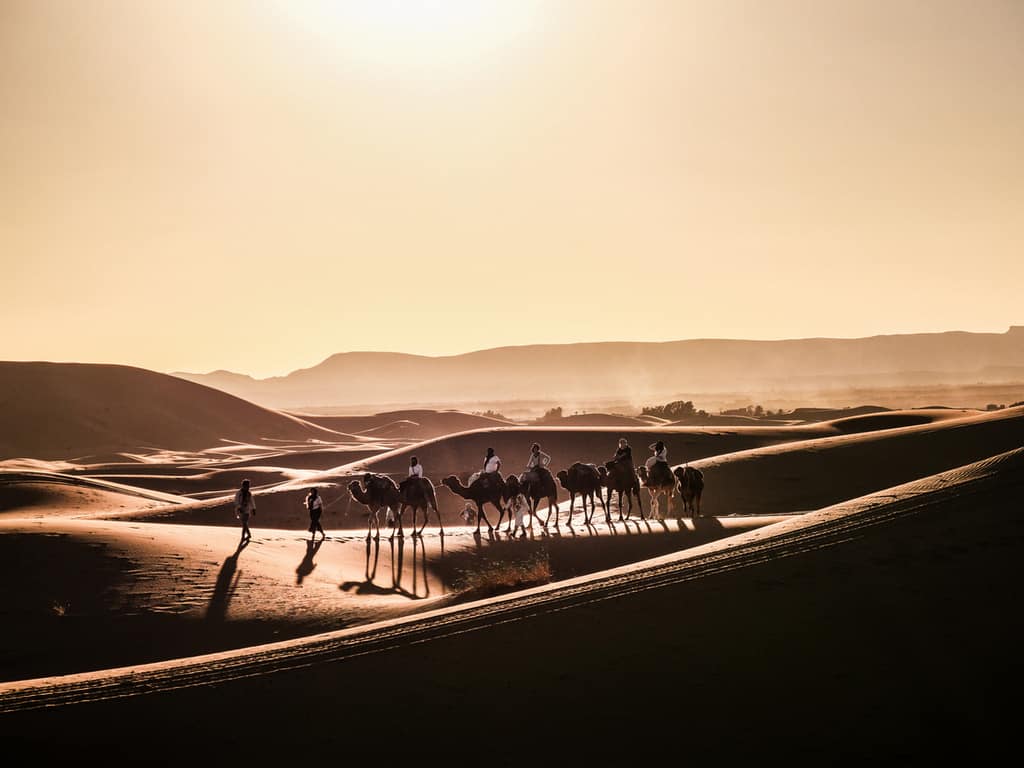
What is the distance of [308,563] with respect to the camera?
1678 cm

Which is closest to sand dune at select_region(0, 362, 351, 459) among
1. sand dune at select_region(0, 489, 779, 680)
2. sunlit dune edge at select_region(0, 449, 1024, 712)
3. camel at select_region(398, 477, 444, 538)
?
sand dune at select_region(0, 489, 779, 680)

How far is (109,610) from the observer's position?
41.2 ft

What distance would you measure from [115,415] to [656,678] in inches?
3098

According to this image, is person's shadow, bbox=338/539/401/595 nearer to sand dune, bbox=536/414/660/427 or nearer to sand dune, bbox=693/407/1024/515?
sand dune, bbox=693/407/1024/515

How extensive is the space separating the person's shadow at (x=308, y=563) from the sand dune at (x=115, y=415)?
54375mm

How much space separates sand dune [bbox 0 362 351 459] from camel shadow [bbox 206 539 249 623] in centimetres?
5644

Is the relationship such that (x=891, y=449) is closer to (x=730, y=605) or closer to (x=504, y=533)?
(x=504, y=533)

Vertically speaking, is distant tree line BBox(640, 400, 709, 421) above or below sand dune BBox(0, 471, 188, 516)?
above

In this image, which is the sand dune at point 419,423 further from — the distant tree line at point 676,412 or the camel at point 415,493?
the camel at point 415,493

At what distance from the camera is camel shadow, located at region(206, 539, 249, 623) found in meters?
12.8

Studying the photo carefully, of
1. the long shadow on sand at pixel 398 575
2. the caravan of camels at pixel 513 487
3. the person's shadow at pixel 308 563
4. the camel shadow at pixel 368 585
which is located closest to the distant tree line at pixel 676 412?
the caravan of camels at pixel 513 487

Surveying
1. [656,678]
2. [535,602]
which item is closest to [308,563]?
[535,602]

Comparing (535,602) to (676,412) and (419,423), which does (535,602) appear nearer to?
(676,412)

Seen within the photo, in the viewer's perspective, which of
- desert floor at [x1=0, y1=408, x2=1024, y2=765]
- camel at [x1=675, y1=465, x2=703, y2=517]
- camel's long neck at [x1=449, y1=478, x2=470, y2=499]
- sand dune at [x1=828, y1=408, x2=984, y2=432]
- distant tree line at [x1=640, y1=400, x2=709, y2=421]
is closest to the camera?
desert floor at [x1=0, y1=408, x2=1024, y2=765]
